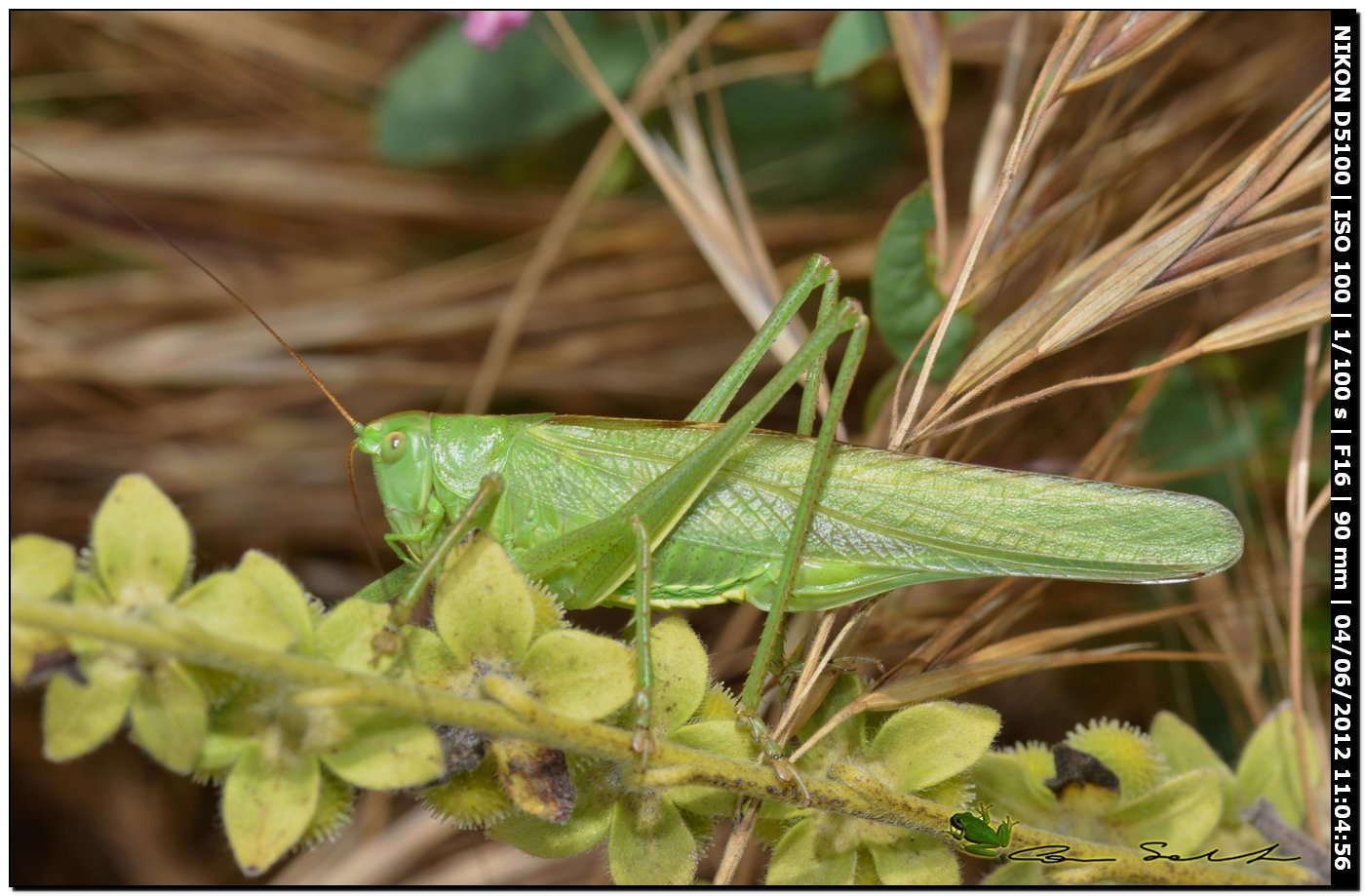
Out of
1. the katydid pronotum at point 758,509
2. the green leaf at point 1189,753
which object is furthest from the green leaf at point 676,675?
the green leaf at point 1189,753

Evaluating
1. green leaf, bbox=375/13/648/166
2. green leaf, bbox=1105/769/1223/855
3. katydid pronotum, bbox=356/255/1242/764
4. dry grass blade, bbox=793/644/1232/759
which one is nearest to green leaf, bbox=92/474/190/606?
katydid pronotum, bbox=356/255/1242/764

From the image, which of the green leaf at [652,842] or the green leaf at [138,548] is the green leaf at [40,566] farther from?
the green leaf at [652,842]

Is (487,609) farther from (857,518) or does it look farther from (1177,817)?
(1177,817)

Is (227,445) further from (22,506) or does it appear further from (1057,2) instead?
A: (1057,2)

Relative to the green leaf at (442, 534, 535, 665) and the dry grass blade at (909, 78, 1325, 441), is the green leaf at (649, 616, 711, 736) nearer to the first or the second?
the green leaf at (442, 534, 535, 665)

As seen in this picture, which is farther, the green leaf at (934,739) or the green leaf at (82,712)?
the green leaf at (934,739)

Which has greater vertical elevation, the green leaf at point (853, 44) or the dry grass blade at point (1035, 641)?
the green leaf at point (853, 44)

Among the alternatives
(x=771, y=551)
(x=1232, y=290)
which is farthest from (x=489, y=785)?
(x=1232, y=290)
